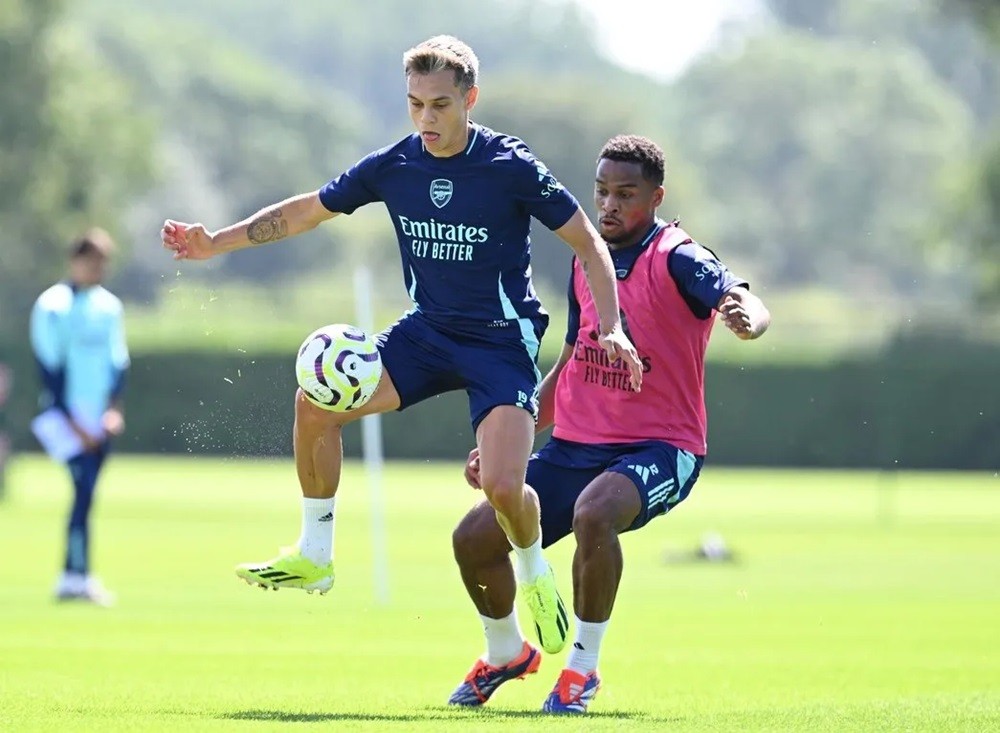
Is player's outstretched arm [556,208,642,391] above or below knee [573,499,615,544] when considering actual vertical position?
above

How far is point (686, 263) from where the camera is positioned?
9.62 m

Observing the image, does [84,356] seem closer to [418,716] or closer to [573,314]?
[573,314]

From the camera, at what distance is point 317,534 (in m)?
9.68

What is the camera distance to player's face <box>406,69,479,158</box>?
30.7 feet

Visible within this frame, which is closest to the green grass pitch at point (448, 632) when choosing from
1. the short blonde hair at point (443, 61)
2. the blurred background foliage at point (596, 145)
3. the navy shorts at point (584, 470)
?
the navy shorts at point (584, 470)

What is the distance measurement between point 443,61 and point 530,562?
2.36m

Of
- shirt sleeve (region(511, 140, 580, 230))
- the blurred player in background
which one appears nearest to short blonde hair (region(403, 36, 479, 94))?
shirt sleeve (region(511, 140, 580, 230))

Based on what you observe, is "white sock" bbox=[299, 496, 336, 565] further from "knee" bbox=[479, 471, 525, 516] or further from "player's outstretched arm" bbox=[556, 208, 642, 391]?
"player's outstretched arm" bbox=[556, 208, 642, 391]

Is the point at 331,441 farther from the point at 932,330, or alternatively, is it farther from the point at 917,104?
the point at 917,104

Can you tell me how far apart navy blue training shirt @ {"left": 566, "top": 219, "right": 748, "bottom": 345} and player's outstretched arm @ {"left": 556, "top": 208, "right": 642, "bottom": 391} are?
37cm

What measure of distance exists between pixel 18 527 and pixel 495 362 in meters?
17.6

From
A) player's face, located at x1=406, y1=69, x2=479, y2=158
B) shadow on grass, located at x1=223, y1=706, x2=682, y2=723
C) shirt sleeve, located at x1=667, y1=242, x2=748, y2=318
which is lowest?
shadow on grass, located at x1=223, y1=706, x2=682, y2=723

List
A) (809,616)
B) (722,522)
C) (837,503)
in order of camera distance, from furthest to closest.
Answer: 1. (837,503)
2. (722,522)
3. (809,616)

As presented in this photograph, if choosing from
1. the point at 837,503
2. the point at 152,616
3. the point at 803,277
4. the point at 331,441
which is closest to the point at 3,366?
the point at 837,503
